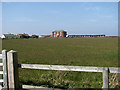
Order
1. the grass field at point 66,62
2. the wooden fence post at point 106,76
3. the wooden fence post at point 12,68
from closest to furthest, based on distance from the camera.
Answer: the wooden fence post at point 106,76 < the wooden fence post at point 12,68 < the grass field at point 66,62

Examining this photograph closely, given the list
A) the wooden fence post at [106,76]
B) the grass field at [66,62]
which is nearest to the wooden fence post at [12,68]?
the grass field at [66,62]

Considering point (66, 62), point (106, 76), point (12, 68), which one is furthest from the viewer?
point (66, 62)

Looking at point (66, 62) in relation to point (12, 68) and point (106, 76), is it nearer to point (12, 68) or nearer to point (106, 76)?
point (12, 68)

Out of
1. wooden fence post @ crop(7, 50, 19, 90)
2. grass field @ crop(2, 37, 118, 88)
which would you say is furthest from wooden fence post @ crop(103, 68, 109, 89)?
wooden fence post @ crop(7, 50, 19, 90)

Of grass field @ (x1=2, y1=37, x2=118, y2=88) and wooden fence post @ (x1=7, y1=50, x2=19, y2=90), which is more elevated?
Answer: wooden fence post @ (x1=7, y1=50, x2=19, y2=90)

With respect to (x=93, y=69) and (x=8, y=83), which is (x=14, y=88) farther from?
(x=93, y=69)

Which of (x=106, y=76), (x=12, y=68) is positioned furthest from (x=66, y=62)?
(x=106, y=76)

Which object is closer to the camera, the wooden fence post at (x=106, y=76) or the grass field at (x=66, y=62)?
the wooden fence post at (x=106, y=76)

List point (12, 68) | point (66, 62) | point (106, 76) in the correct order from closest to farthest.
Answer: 1. point (106, 76)
2. point (12, 68)
3. point (66, 62)

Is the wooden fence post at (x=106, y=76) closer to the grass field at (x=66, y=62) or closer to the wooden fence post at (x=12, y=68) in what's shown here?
the grass field at (x=66, y=62)

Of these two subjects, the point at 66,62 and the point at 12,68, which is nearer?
the point at 12,68

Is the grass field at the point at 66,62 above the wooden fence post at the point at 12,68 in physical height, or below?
below

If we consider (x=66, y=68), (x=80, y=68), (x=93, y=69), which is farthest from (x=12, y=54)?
(x=93, y=69)

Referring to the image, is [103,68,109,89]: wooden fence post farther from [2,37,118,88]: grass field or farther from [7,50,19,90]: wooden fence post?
[7,50,19,90]: wooden fence post
